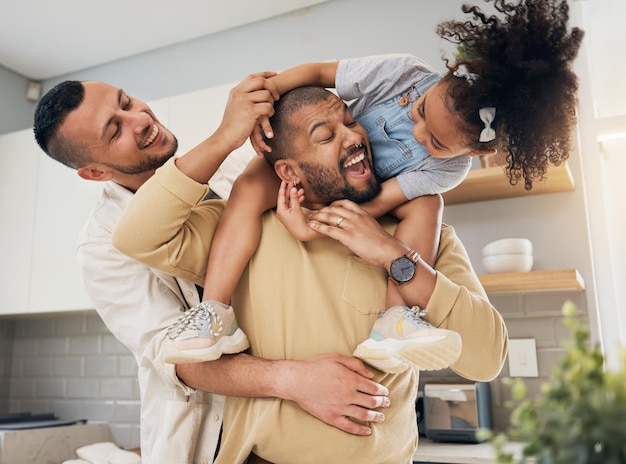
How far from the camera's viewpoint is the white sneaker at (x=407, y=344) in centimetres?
110

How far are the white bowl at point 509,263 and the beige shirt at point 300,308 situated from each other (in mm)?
1063

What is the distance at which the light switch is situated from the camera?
2539mm

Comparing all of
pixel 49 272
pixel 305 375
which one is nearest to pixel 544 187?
pixel 305 375

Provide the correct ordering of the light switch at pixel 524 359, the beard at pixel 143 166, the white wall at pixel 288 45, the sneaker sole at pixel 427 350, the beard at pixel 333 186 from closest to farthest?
the sneaker sole at pixel 427 350
the beard at pixel 333 186
the beard at pixel 143 166
the light switch at pixel 524 359
the white wall at pixel 288 45

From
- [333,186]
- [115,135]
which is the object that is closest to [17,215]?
[115,135]

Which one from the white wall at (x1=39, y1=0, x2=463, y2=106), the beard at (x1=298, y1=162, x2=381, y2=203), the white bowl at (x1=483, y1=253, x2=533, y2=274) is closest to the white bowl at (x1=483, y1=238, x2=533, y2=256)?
the white bowl at (x1=483, y1=253, x2=533, y2=274)

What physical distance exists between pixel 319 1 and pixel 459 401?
209 centimetres

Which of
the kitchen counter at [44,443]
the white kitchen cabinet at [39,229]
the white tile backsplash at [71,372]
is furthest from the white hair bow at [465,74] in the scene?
the white tile backsplash at [71,372]

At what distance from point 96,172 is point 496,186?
1485 mm

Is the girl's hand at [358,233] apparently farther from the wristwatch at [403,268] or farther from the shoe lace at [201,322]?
the shoe lace at [201,322]

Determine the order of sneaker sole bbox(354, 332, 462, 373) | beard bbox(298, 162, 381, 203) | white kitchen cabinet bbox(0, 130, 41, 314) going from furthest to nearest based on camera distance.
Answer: white kitchen cabinet bbox(0, 130, 41, 314), beard bbox(298, 162, 381, 203), sneaker sole bbox(354, 332, 462, 373)

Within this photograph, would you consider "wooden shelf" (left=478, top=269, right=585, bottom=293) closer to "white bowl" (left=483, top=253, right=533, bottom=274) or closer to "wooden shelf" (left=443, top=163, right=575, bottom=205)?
"white bowl" (left=483, top=253, right=533, bottom=274)

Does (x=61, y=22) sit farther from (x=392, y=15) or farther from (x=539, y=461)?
(x=539, y=461)

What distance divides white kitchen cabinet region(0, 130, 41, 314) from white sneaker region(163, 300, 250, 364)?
238 centimetres
